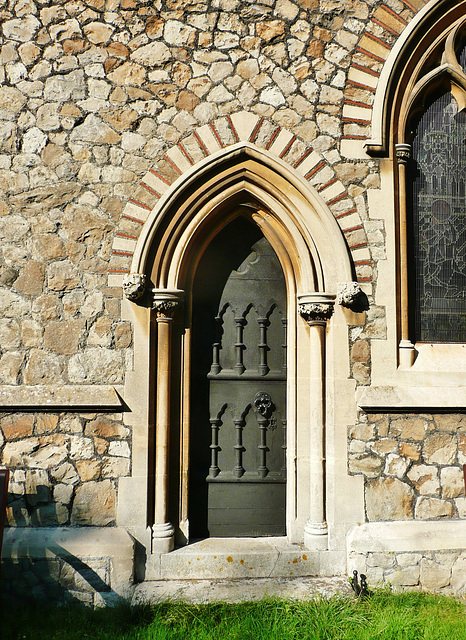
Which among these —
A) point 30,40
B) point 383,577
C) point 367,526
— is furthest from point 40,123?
point 383,577

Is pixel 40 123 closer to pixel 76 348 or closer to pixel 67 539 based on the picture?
pixel 76 348

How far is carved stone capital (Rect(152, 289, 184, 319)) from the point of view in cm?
382

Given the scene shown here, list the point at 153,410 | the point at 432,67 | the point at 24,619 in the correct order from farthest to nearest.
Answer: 1. the point at 432,67
2. the point at 153,410
3. the point at 24,619

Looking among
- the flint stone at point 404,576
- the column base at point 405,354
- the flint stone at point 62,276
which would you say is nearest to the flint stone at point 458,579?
the flint stone at point 404,576

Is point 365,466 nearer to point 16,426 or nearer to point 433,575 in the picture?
point 433,575

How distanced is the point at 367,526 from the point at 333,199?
2514mm

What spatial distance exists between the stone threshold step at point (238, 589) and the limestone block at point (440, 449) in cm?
112

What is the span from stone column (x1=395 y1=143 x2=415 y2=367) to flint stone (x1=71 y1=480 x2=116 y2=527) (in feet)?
8.11

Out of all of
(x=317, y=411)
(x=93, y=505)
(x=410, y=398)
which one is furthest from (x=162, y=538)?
(x=410, y=398)

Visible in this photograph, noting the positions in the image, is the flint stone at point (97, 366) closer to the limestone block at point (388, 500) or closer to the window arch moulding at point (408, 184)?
the window arch moulding at point (408, 184)

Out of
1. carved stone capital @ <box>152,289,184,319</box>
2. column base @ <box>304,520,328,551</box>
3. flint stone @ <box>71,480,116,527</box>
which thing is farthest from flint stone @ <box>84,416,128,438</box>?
column base @ <box>304,520,328,551</box>

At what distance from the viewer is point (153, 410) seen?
385 cm

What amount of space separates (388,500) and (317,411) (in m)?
0.85

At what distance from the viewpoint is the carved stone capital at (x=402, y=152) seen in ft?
13.2
